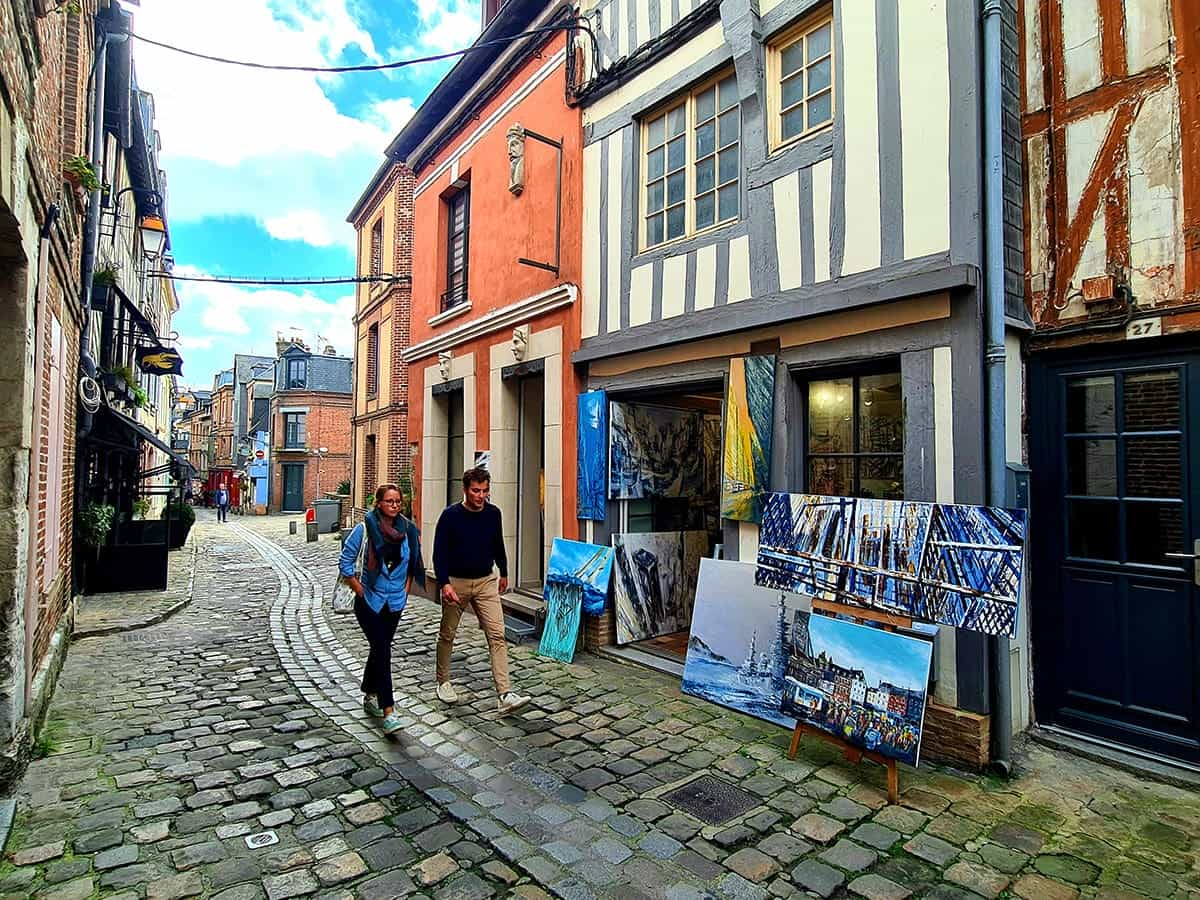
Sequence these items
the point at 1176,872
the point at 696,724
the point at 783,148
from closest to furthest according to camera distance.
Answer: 1. the point at 1176,872
2. the point at 696,724
3. the point at 783,148

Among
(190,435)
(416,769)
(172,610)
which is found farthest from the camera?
(190,435)

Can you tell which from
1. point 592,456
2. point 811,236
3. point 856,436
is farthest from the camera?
point 592,456

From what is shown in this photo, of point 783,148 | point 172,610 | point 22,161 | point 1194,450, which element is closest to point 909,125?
point 783,148

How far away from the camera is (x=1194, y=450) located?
3.53 meters

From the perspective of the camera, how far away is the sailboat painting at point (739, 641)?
459cm

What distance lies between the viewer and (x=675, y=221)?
5.92m

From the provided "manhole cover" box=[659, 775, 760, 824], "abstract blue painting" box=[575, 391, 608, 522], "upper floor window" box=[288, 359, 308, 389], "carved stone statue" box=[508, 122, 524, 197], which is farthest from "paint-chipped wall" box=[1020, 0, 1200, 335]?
"upper floor window" box=[288, 359, 308, 389]

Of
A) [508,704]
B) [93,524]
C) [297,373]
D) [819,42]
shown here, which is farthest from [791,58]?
[297,373]

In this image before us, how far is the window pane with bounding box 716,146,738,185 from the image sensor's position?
539 cm

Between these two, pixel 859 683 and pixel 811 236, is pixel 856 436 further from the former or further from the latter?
pixel 859 683

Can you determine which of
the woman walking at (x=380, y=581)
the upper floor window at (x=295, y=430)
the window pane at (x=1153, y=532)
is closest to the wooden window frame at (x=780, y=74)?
the window pane at (x=1153, y=532)

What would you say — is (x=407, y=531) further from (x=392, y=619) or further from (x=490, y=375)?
(x=490, y=375)

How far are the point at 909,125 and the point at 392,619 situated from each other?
15.5ft

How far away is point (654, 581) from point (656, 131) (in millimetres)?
4354
